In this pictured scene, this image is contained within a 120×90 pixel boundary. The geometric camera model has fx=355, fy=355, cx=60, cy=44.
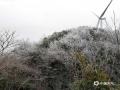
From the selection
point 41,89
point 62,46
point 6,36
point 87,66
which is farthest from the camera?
point 6,36

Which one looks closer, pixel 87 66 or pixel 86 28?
pixel 87 66

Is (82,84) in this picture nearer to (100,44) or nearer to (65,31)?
(100,44)

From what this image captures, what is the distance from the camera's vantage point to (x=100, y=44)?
72.8ft

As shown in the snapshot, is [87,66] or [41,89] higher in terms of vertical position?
[87,66]

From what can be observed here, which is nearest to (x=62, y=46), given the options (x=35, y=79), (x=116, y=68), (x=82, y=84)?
(x=116, y=68)

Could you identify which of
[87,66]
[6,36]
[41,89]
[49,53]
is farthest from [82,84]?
[6,36]

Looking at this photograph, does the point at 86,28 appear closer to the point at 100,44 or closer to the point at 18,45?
the point at 100,44

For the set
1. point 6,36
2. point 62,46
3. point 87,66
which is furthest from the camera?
point 6,36

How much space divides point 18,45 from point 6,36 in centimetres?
264

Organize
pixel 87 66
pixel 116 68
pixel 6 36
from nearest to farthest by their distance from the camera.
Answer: pixel 87 66 → pixel 116 68 → pixel 6 36

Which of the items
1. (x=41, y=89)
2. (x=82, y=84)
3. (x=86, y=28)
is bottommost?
(x=41, y=89)

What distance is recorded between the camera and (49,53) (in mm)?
19781

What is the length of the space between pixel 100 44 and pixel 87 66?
11.8 metres

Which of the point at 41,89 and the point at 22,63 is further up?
the point at 22,63
